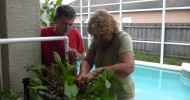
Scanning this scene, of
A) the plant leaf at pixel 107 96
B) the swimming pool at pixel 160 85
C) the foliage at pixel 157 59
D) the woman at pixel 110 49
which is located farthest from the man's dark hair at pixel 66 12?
the foliage at pixel 157 59

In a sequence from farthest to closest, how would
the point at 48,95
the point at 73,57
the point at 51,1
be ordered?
1. the point at 51,1
2. the point at 73,57
3. the point at 48,95

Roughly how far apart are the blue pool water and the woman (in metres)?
3.33

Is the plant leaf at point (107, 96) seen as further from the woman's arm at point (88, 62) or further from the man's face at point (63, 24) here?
the man's face at point (63, 24)

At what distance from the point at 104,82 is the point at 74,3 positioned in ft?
35.5

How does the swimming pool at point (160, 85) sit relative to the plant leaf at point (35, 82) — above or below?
below

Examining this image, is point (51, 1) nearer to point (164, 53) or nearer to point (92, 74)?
point (92, 74)

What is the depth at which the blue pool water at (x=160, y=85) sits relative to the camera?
493 centimetres

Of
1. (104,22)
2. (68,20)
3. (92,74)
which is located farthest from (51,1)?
(92,74)

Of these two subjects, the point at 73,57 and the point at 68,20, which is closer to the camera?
the point at 73,57

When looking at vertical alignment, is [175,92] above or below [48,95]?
below

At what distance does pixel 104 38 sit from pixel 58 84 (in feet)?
1.93

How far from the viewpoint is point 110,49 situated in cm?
157

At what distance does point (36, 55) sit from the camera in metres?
1.46

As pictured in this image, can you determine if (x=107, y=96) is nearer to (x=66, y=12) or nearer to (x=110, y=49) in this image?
(x=110, y=49)
